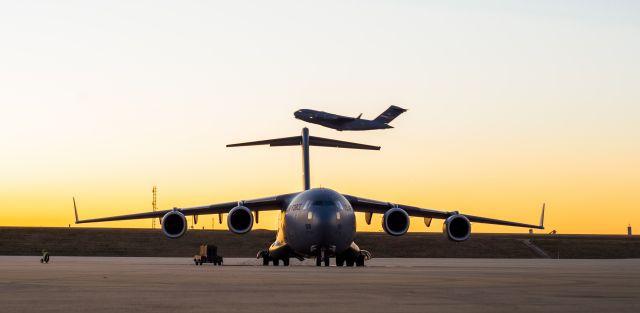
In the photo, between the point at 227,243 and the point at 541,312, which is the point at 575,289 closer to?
the point at 541,312

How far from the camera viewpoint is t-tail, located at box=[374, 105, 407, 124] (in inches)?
3391

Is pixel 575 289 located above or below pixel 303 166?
below

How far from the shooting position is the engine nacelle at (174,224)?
141 ft

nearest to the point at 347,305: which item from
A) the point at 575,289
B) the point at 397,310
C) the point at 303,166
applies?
the point at 397,310

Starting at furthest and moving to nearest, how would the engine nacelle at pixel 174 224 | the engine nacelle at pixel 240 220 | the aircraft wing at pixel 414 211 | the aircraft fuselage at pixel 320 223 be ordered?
the aircraft wing at pixel 414 211
the engine nacelle at pixel 174 224
the engine nacelle at pixel 240 220
the aircraft fuselage at pixel 320 223

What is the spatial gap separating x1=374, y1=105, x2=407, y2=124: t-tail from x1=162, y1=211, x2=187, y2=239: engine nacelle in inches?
1752

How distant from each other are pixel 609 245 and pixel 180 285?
232 ft

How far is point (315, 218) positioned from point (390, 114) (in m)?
48.0

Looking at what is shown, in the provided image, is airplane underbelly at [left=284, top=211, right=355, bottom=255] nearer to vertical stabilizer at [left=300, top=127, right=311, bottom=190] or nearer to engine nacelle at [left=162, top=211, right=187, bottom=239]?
engine nacelle at [left=162, top=211, right=187, bottom=239]

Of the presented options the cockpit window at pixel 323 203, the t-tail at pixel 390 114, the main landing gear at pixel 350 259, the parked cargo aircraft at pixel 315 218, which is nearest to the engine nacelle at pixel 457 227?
the parked cargo aircraft at pixel 315 218

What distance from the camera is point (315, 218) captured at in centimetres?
3903

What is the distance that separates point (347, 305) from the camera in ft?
43.5

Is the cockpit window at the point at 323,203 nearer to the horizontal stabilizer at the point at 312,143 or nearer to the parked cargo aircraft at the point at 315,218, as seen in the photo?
the parked cargo aircraft at the point at 315,218

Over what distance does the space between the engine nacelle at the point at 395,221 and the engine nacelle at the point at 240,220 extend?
5739mm
